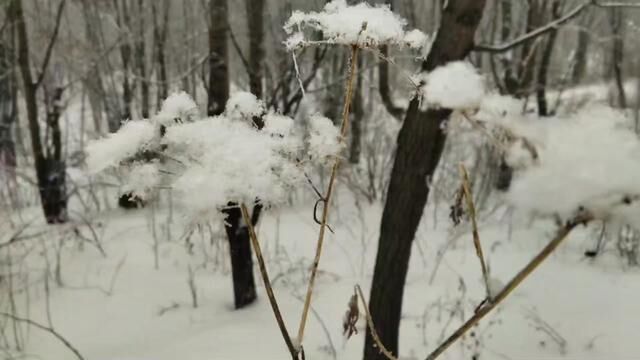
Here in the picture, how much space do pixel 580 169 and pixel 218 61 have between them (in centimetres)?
301

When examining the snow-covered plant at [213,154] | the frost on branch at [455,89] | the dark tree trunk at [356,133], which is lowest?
the dark tree trunk at [356,133]

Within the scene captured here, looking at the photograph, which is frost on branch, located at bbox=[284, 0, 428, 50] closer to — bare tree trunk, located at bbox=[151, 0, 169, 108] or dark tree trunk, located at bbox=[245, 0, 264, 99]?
dark tree trunk, located at bbox=[245, 0, 264, 99]

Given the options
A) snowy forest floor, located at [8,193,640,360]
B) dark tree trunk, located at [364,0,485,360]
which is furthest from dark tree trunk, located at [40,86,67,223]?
dark tree trunk, located at [364,0,485,360]

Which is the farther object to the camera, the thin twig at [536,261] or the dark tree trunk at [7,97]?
the dark tree trunk at [7,97]

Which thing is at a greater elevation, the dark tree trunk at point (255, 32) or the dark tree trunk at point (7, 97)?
the dark tree trunk at point (255, 32)

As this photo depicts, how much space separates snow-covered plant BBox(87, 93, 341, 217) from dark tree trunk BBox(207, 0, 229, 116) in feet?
8.49

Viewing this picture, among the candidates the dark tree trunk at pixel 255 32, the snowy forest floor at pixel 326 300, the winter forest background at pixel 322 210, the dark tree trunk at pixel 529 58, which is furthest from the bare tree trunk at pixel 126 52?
the dark tree trunk at pixel 529 58

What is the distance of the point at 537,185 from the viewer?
501 mm

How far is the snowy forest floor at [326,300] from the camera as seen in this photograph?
3.08m

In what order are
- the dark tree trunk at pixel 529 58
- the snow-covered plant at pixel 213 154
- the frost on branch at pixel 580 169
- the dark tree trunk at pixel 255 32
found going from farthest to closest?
the dark tree trunk at pixel 529 58, the dark tree trunk at pixel 255 32, the snow-covered plant at pixel 213 154, the frost on branch at pixel 580 169

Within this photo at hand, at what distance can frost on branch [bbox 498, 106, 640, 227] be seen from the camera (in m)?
0.46

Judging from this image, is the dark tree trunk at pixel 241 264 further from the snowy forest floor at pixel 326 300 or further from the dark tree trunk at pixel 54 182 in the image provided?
the dark tree trunk at pixel 54 182

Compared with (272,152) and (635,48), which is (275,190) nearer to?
(272,152)

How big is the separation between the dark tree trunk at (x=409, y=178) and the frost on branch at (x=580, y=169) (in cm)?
155
